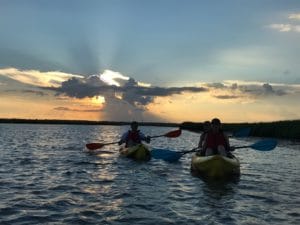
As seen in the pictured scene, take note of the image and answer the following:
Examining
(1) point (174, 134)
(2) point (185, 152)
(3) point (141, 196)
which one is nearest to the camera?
(3) point (141, 196)

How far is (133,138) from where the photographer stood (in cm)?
2478

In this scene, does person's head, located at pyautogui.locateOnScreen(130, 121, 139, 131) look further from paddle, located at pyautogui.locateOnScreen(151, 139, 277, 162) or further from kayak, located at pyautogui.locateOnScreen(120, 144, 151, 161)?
paddle, located at pyautogui.locateOnScreen(151, 139, 277, 162)

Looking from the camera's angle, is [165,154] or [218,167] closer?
[218,167]

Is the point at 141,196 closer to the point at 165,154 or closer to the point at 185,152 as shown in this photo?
the point at 185,152

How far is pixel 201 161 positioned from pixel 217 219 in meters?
6.63

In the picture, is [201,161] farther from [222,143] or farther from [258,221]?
[258,221]

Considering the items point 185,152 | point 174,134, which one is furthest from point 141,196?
point 174,134

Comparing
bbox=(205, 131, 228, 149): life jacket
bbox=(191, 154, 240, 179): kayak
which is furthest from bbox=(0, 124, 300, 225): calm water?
bbox=(205, 131, 228, 149): life jacket

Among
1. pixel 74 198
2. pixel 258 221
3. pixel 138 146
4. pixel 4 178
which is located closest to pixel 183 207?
pixel 258 221

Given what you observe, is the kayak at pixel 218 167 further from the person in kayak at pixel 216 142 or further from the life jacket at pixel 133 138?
the life jacket at pixel 133 138

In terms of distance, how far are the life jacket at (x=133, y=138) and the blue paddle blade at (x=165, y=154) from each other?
3658 mm

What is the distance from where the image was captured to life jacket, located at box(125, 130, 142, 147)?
24500 mm

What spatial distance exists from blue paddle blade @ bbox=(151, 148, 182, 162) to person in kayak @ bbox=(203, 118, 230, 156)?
343cm

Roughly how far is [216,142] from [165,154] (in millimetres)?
4132
